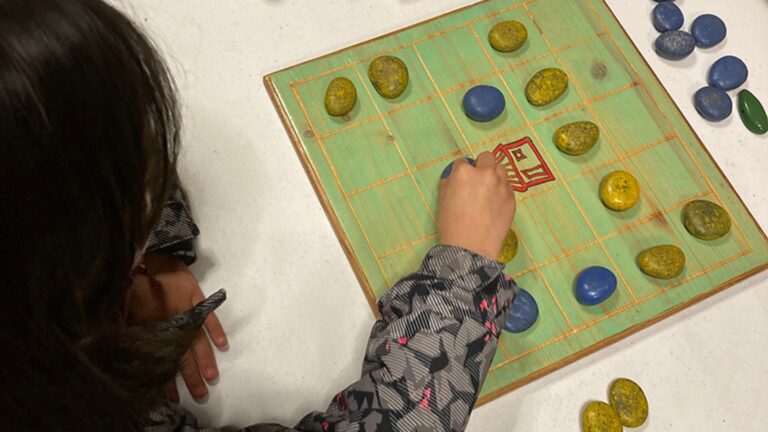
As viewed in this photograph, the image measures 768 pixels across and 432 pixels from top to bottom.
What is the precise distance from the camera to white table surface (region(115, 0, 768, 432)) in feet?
2.35

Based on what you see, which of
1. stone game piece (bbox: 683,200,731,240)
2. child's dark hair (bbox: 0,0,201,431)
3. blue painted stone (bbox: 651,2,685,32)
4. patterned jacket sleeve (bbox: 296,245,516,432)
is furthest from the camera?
blue painted stone (bbox: 651,2,685,32)

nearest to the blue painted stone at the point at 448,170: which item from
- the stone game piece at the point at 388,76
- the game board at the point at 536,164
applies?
the game board at the point at 536,164

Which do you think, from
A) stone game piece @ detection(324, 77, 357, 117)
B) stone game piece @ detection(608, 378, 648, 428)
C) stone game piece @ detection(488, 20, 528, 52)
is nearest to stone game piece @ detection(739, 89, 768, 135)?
stone game piece @ detection(488, 20, 528, 52)

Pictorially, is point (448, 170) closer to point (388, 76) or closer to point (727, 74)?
point (388, 76)

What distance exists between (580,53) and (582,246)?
299 millimetres

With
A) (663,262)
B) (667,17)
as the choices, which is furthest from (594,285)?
(667,17)

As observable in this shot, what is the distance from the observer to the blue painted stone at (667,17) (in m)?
0.92

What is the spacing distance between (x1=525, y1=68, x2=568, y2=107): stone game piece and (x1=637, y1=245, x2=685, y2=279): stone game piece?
0.81 feet

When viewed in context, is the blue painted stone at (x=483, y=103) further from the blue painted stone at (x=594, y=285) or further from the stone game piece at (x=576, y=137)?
the blue painted stone at (x=594, y=285)

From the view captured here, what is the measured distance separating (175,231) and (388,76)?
1.13 ft

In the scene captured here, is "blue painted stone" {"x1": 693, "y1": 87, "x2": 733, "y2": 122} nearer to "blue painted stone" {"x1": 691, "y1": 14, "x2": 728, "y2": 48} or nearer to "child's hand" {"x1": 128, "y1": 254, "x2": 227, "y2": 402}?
"blue painted stone" {"x1": 691, "y1": 14, "x2": 728, "y2": 48}

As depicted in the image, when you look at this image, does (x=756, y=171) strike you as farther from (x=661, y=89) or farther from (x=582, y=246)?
(x=582, y=246)

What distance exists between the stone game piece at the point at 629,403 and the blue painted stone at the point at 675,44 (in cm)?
49

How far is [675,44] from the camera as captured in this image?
91 cm
